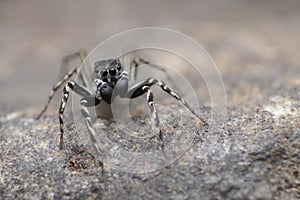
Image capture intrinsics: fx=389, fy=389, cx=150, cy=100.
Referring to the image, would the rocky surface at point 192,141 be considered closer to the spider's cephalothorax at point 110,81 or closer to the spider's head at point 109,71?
the spider's cephalothorax at point 110,81

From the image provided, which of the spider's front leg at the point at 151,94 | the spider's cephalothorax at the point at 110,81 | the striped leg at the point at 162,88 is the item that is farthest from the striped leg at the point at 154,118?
the spider's cephalothorax at the point at 110,81

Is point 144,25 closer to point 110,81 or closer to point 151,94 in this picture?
point 110,81

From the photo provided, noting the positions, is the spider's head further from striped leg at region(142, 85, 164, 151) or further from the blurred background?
the blurred background

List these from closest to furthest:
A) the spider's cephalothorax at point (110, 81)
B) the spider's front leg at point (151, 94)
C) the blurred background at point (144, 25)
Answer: the spider's front leg at point (151, 94) → the spider's cephalothorax at point (110, 81) → the blurred background at point (144, 25)

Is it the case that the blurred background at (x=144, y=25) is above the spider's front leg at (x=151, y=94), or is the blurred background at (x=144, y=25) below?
above

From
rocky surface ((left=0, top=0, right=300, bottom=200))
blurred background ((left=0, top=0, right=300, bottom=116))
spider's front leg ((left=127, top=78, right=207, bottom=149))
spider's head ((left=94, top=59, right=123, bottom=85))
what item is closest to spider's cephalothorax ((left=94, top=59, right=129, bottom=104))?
spider's head ((left=94, top=59, right=123, bottom=85))
